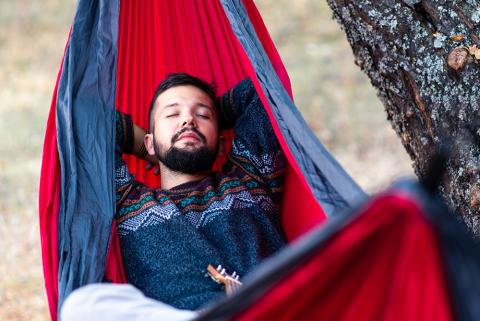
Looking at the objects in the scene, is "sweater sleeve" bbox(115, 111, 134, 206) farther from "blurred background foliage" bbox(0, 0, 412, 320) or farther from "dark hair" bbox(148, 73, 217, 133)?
"blurred background foliage" bbox(0, 0, 412, 320)

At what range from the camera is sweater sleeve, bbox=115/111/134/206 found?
2.59m

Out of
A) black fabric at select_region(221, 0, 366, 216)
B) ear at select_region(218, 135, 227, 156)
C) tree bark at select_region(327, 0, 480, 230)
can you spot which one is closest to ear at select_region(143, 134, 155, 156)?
ear at select_region(218, 135, 227, 156)

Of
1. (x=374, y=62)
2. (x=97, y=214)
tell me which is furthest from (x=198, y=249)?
(x=374, y=62)

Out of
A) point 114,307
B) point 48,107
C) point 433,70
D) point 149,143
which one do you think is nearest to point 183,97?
point 149,143

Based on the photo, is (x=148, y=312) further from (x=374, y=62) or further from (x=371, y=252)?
(x=374, y=62)

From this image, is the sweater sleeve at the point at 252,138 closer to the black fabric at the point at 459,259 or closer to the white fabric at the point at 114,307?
the white fabric at the point at 114,307

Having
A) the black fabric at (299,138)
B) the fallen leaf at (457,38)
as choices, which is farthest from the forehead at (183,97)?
the fallen leaf at (457,38)

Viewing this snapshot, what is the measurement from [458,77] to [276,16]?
8013 millimetres

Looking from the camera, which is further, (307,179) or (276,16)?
(276,16)

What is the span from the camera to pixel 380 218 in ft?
4.79

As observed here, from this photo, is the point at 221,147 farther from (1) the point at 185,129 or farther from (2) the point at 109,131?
(2) the point at 109,131

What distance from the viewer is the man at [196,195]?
7.82ft

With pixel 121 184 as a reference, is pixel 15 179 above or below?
above

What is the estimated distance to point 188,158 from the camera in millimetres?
2623
